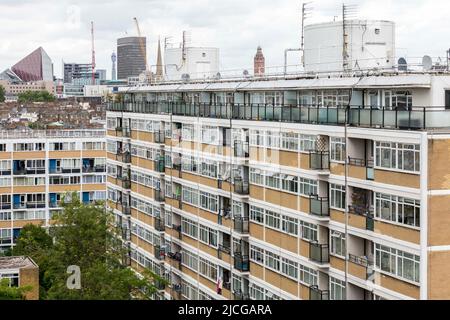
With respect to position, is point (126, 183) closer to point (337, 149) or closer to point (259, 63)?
point (259, 63)

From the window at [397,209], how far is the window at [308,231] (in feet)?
7.59

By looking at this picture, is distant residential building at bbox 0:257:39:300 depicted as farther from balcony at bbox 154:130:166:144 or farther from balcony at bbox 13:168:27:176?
balcony at bbox 13:168:27:176

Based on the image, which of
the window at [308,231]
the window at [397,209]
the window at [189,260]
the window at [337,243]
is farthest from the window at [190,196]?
the window at [397,209]

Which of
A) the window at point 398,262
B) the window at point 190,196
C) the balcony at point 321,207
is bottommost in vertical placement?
the window at point 398,262

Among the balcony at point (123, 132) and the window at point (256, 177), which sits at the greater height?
the balcony at point (123, 132)

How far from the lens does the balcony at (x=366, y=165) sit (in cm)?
1472

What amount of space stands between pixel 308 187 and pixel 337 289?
2.24 meters

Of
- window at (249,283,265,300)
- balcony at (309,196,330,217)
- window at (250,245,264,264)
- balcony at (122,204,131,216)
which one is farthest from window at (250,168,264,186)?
balcony at (122,204,131,216)

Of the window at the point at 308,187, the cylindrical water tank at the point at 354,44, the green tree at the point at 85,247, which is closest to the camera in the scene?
the window at the point at 308,187

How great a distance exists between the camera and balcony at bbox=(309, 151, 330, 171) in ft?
53.1

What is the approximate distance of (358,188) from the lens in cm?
1534

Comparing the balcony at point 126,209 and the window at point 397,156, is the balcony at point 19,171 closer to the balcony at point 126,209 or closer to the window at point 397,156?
the balcony at point 126,209

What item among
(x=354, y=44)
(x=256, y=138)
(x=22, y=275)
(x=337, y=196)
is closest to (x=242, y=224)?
(x=256, y=138)
